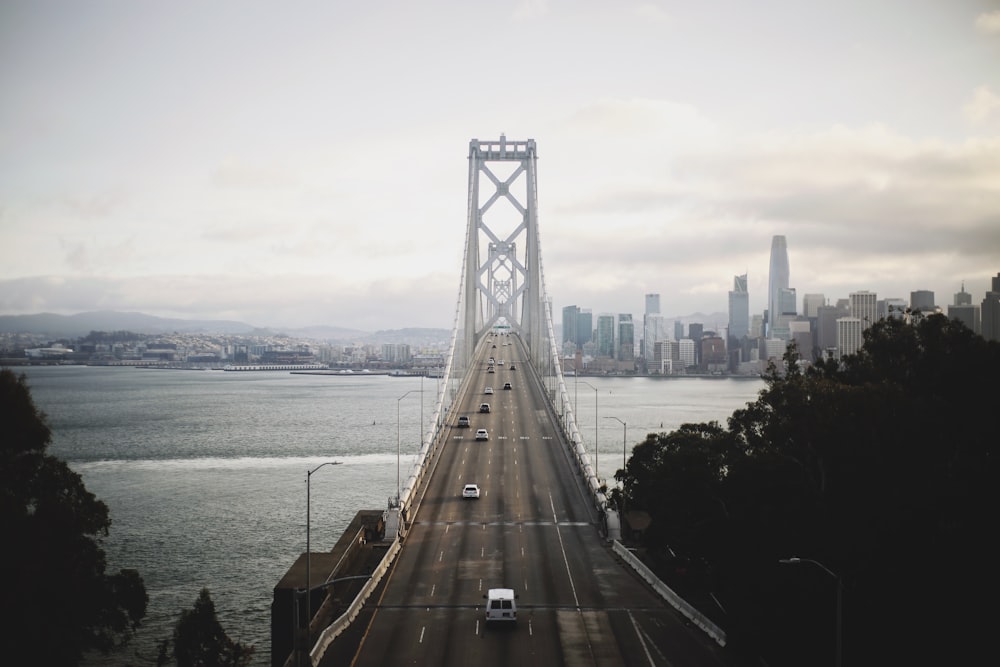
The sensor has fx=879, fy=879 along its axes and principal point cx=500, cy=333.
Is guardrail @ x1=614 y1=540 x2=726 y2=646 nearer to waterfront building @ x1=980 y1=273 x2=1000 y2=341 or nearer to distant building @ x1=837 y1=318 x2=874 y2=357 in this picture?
waterfront building @ x1=980 y1=273 x2=1000 y2=341

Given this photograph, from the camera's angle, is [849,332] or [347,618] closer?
[347,618]

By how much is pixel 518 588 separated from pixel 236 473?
4736cm

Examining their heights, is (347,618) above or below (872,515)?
below

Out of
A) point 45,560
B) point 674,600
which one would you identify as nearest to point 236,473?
point 674,600

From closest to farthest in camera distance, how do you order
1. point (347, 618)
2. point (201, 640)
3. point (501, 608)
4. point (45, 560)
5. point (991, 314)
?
point (45, 560) → point (501, 608) → point (347, 618) → point (201, 640) → point (991, 314)

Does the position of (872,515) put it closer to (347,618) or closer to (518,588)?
(518,588)

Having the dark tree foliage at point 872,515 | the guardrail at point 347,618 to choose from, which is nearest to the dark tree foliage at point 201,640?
the guardrail at point 347,618

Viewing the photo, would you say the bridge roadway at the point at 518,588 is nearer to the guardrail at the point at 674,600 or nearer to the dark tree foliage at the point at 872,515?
the guardrail at the point at 674,600

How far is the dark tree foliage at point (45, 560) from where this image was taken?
19.0 meters

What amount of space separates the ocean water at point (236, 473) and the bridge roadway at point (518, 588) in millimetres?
6560

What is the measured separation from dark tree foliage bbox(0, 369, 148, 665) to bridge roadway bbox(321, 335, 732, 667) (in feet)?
20.8

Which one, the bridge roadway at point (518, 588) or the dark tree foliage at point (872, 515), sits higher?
the dark tree foliage at point (872, 515)

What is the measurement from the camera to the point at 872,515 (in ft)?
75.3

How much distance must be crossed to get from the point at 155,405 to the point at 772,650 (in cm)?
12975
